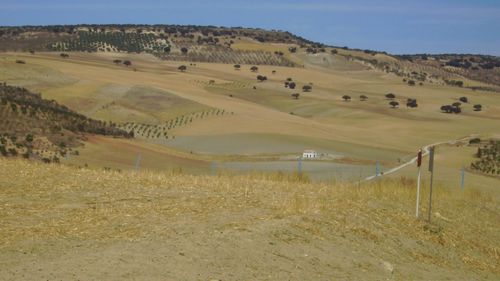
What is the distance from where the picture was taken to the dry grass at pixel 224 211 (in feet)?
43.6

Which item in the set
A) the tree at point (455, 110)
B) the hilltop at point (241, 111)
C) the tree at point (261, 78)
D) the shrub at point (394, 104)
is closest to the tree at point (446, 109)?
the hilltop at point (241, 111)

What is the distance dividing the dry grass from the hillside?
702 inches

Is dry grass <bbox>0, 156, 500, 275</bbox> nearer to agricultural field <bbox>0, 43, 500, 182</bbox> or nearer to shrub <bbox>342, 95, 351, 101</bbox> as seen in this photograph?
agricultural field <bbox>0, 43, 500, 182</bbox>

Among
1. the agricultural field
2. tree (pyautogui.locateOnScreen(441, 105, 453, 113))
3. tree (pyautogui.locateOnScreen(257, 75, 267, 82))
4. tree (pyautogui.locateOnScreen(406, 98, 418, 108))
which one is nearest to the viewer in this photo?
the agricultural field

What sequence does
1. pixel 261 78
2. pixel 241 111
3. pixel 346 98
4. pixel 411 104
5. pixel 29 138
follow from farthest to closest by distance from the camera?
pixel 261 78
pixel 346 98
pixel 411 104
pixel 241 111
pixel 29 138

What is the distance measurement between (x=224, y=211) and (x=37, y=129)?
32.2m

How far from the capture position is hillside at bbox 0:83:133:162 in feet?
129

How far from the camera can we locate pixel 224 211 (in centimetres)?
1531

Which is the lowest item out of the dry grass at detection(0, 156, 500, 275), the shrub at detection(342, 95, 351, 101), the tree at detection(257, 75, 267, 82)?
the shrub at detection(342, 95, 351, 101)

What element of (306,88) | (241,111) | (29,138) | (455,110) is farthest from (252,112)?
(29,138)

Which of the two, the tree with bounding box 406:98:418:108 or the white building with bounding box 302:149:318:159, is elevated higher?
the white building with bounding box 302:149:318:159

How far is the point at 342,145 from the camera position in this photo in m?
60.5

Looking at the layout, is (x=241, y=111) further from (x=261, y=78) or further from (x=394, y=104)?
(x=261, y=78)

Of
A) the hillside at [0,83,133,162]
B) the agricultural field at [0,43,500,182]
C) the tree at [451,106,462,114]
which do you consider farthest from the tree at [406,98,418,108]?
the hillside at [0,83,133,162]
